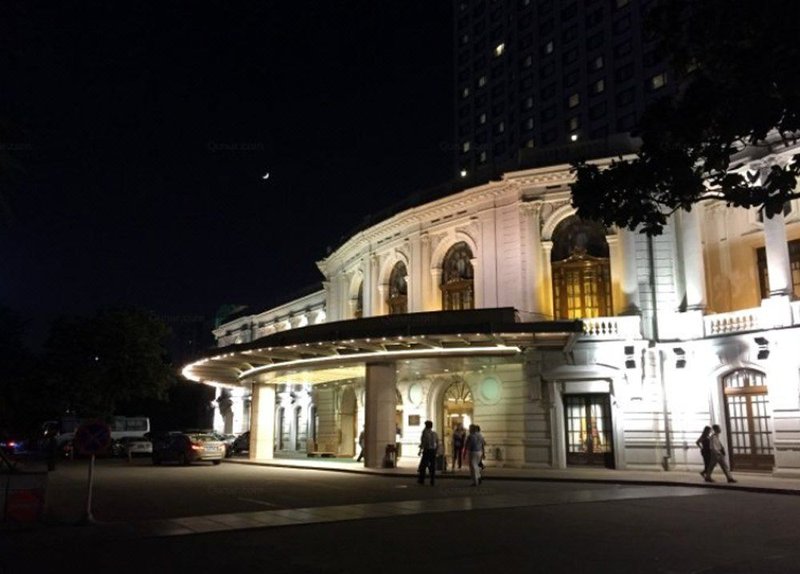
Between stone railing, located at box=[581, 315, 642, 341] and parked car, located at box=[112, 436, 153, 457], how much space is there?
95.4 feet

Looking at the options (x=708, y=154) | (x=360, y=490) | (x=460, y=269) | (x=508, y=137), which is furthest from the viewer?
(x=508, y=137)

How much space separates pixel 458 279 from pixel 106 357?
2906cm

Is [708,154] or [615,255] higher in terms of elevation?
[615,255]

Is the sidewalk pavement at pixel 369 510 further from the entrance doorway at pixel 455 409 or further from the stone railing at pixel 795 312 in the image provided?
the entrance doorway at pixel 455 409

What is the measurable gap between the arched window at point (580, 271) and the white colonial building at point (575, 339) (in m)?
0.05

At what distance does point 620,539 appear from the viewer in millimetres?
10719

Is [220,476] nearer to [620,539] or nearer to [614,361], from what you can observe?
[614,361]

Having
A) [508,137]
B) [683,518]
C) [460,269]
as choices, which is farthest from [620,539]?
[508,137]

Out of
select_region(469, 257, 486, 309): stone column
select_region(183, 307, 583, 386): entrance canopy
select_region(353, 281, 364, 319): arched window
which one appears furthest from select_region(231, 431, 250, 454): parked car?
select_region(469, 257, 486, 309): stone column

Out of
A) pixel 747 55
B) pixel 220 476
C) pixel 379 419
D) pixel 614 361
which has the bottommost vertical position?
pixel 220 476

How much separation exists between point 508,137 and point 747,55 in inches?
3275

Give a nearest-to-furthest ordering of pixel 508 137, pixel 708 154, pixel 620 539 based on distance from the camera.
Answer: pixel 708 154 → pixel 620 539 → pixel 508 137

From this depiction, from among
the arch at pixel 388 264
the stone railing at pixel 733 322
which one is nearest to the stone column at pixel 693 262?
the stone railing at pixel 733 322

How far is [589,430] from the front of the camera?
2672cm
